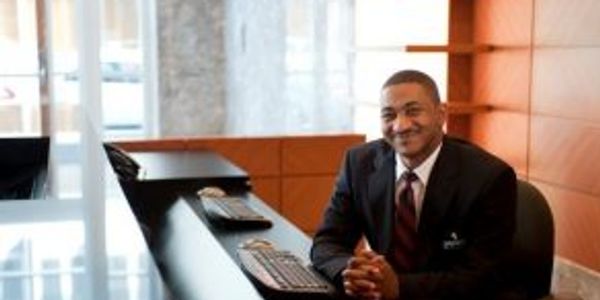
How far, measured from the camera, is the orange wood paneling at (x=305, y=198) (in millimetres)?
3947

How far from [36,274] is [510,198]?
3.79ft

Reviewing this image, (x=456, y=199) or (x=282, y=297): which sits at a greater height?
(x=456, y=199)

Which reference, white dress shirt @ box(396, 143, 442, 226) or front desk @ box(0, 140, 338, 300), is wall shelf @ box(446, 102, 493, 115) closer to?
front desk @ box(0, 140, 338, 300)

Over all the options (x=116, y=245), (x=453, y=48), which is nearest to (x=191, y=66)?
(x=453, y=48)

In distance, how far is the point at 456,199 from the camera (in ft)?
6.17

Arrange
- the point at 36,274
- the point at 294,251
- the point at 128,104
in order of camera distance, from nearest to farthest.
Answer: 1. the point at 36,274
2. the point at 294,251
3. the point at 128,104

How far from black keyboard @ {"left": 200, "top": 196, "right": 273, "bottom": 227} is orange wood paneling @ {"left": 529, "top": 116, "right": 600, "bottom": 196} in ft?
4.14

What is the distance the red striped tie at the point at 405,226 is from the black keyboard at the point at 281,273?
25 cm

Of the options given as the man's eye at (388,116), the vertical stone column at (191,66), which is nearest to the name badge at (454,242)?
the man's eye at (388,116)

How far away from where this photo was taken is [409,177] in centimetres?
197

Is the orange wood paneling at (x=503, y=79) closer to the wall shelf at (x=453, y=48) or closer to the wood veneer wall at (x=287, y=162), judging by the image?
the wall shelf at (x=453, y=48)

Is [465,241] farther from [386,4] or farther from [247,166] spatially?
[386,4]

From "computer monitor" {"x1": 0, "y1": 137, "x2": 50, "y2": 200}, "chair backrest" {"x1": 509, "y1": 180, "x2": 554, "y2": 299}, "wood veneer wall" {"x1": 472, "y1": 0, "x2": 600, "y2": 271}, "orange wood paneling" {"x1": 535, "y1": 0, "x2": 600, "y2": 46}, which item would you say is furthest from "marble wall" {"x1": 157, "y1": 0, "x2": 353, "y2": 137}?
"chair backrest" {"x1": 509, "y1": 180, "x2": 554, "y2": 299}

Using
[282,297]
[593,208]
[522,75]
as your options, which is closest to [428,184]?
[282,297]
